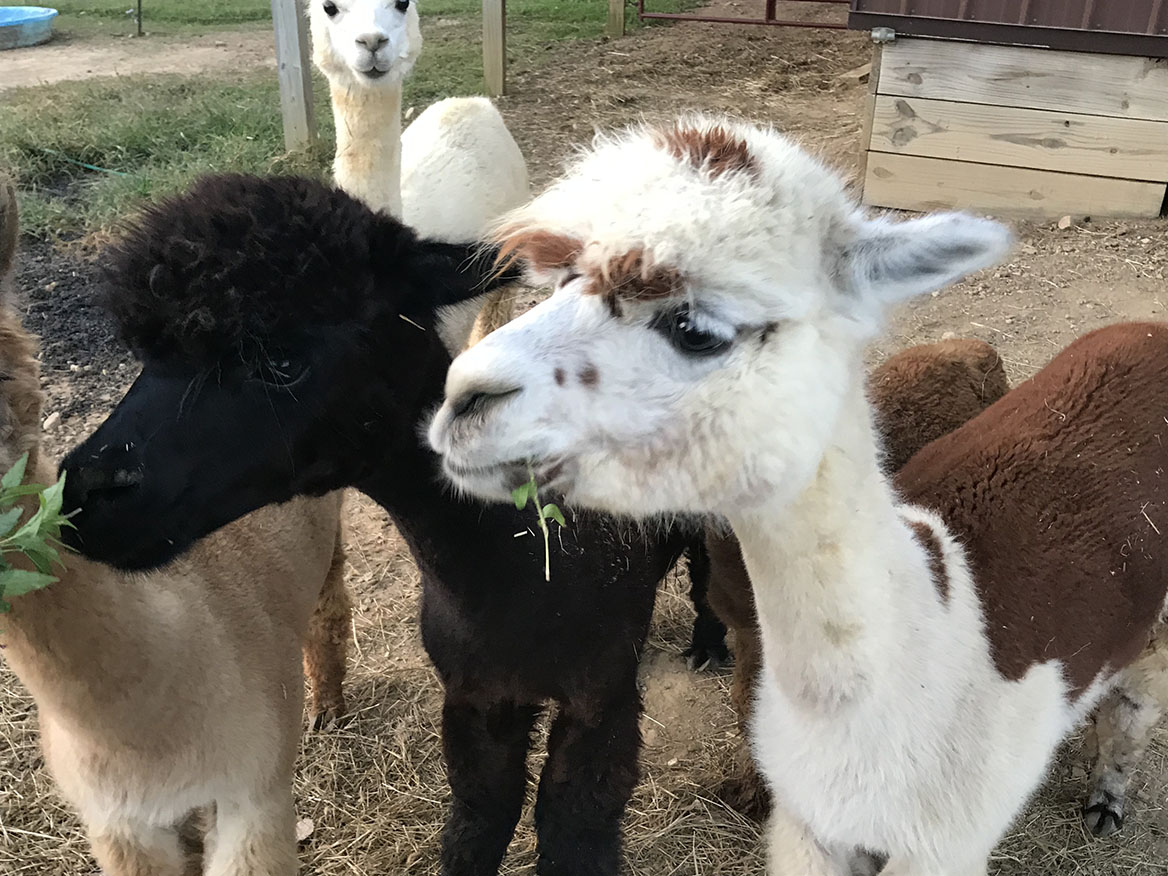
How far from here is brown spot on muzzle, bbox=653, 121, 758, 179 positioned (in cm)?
125

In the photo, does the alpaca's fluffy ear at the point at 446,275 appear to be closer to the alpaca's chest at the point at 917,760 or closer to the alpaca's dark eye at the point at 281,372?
the alpaca's dark eye at the point at 281,372

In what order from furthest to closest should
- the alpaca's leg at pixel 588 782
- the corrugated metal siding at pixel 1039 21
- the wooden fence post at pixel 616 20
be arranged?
1. the wooden fence post at pixel 616 20
2. the corrugated metal siding at pixel 1039 21
3. the alpaca's leg at pixel 588 782

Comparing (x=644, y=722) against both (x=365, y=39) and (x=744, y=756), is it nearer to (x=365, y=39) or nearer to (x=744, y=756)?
(x=744, y=756)

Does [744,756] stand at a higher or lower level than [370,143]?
lower

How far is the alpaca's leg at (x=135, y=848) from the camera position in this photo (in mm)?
1682

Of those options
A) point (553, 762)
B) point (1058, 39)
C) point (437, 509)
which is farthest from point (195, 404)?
point (1058, 39)

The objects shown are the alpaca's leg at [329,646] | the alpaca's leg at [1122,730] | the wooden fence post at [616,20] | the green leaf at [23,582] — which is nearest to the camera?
the green leaf at [23,582]

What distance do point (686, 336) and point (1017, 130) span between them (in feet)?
15.8

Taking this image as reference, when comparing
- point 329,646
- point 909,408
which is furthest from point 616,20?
point 329,646

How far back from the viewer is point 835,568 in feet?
4.53

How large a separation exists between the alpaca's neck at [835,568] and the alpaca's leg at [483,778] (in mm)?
662

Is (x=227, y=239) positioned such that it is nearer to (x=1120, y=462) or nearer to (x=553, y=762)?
(x=553, y=762)

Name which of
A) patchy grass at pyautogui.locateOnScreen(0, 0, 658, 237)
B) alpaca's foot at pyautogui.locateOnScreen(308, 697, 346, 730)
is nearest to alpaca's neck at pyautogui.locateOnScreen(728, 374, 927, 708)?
alpaca's foot at pyautogui.locateOnScreen(308, 697, 346, 730)

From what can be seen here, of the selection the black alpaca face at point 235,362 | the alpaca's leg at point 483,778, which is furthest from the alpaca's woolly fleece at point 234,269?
the alpaca's leg at point 483,778
